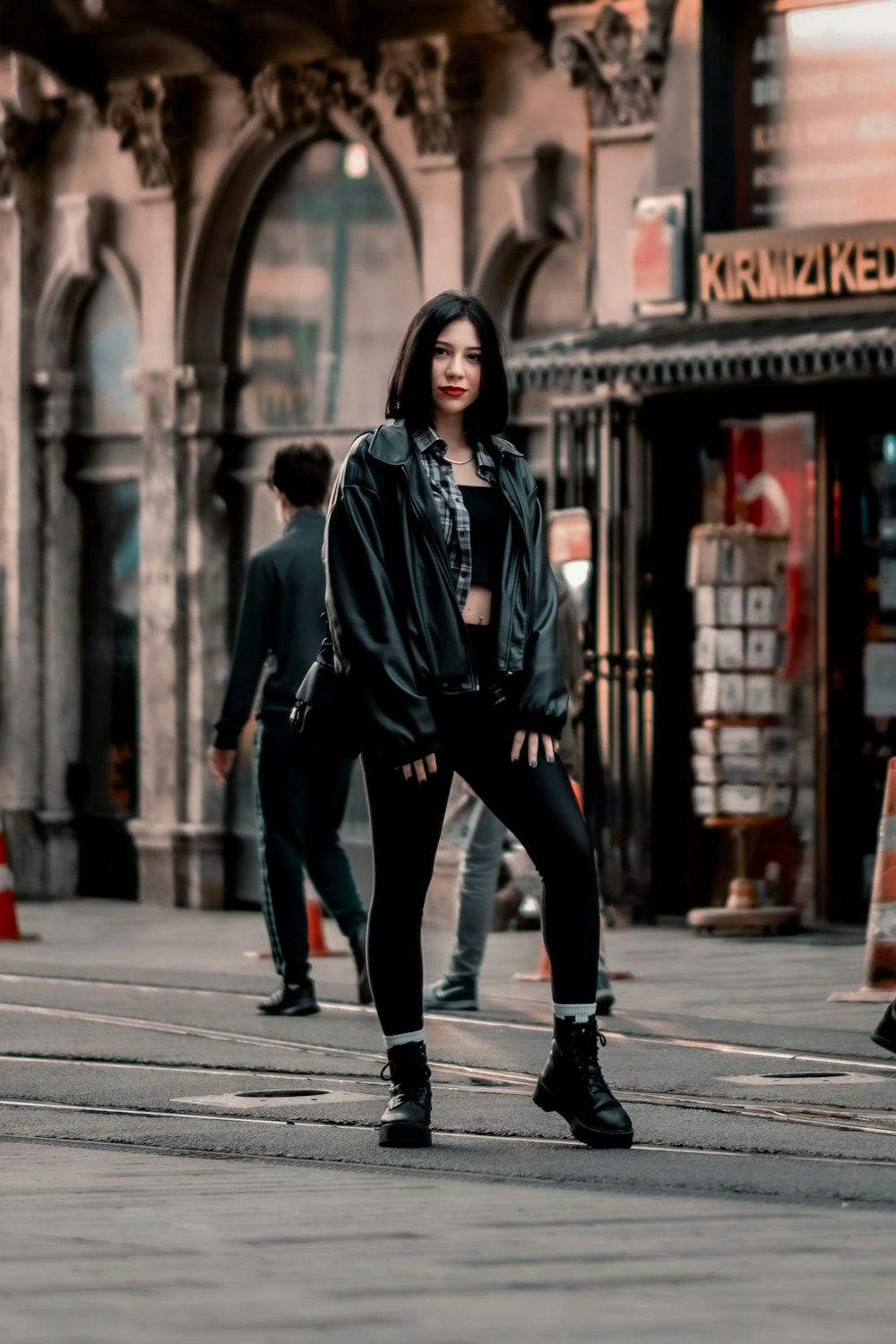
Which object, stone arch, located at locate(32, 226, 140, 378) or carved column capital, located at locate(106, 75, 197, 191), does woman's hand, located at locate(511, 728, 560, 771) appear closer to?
carved column capital, located at locate(106, 75, 197, 191)

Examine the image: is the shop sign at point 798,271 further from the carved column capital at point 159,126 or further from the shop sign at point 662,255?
the carved column capital at point 159,126

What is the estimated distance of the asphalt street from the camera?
4.35 metres

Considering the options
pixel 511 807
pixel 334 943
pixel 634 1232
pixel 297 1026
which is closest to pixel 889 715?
pixel 334 943

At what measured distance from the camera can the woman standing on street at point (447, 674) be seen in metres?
6.34

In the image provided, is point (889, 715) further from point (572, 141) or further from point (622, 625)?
point (572, 141)

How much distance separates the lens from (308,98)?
15742mm

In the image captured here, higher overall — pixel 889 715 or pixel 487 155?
pixel 487 155

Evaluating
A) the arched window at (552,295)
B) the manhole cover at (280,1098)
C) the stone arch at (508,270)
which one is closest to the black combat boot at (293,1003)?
the manhole cover at (280,1098)

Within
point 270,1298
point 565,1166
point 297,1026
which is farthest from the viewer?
point 297,1026

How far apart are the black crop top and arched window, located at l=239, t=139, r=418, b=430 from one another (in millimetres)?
9060

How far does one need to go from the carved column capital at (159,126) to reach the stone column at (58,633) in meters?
1.42

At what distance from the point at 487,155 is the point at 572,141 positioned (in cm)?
57

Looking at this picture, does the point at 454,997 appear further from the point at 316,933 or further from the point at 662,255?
the point at 662,255

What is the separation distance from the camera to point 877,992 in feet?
33.3
